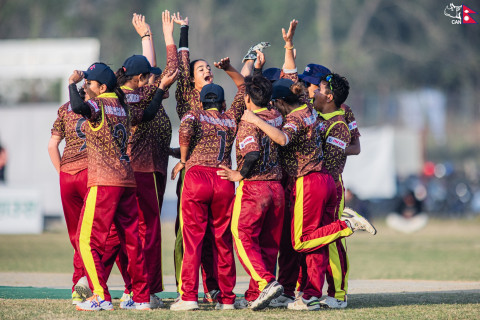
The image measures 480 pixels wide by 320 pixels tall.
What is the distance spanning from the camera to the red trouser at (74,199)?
26.0 ft

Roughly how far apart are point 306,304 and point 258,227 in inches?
34.7

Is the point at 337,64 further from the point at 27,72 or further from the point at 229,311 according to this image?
the point at 229,311

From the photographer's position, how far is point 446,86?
47.4 m

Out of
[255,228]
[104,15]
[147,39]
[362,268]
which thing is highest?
[104,15]

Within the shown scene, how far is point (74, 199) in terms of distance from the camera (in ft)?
26.3

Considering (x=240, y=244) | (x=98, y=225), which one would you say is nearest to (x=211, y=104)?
(x=240, y=244)

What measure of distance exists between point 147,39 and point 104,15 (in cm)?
4548

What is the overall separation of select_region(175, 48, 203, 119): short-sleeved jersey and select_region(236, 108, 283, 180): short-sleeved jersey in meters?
0.75

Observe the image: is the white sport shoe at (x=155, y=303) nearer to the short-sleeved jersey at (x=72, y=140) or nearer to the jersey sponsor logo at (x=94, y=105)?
the short-sleeved jersey at (x=72, y=140)

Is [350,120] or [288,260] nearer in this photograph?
[288,260]

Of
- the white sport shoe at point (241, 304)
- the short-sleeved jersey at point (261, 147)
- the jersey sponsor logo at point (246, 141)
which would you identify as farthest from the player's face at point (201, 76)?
the white sport shoe at point (241, 304)

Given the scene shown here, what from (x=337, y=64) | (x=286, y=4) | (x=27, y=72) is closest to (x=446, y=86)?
(x=337, y=64)

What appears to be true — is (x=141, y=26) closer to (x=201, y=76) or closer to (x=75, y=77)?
(x=201, y=76)

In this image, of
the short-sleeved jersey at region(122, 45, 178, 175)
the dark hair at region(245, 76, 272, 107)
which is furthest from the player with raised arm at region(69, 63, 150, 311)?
the dark hair at region(245, 76, 272, 107)
